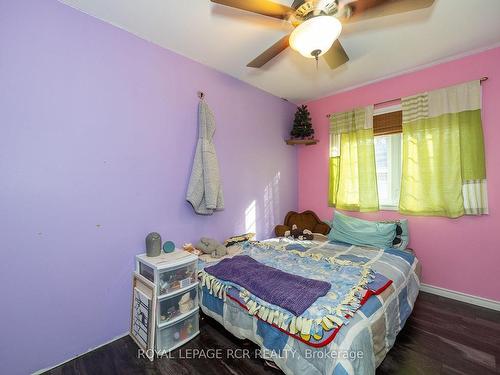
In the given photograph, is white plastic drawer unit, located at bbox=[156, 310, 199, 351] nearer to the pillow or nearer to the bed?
the bed

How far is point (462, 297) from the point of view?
2.31 meters

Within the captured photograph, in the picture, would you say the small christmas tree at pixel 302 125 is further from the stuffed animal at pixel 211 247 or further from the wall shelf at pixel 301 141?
the stuffed animal at pixel 211 247

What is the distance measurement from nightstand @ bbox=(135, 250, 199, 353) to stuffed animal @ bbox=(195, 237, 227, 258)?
315 mm

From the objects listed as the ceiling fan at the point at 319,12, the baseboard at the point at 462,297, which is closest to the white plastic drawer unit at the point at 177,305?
the ceiling fan at the point at 319,12

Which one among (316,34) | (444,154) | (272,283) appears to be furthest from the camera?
(444,154)

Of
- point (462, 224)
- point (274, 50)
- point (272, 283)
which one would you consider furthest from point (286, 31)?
point (462, 224)

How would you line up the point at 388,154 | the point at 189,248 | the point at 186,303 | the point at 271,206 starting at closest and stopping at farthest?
1. the point at 186,303
2. the point at 189,248
3. the point at 388,154
4. the point at 271,206

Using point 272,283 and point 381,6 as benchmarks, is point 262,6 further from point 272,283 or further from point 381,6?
point 272,283

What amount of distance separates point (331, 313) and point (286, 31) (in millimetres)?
2178

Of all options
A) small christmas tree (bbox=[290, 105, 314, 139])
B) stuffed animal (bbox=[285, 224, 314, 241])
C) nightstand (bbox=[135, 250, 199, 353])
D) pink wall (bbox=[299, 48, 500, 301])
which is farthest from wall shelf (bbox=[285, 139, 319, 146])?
nightstand (bbox=[135, 250, 199, 353])

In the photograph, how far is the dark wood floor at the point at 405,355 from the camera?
1.47m

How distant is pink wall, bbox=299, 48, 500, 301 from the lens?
216cm

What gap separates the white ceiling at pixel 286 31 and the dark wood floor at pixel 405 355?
8.11 feet

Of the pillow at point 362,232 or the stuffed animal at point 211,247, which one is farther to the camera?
the pillow at point 362,232
